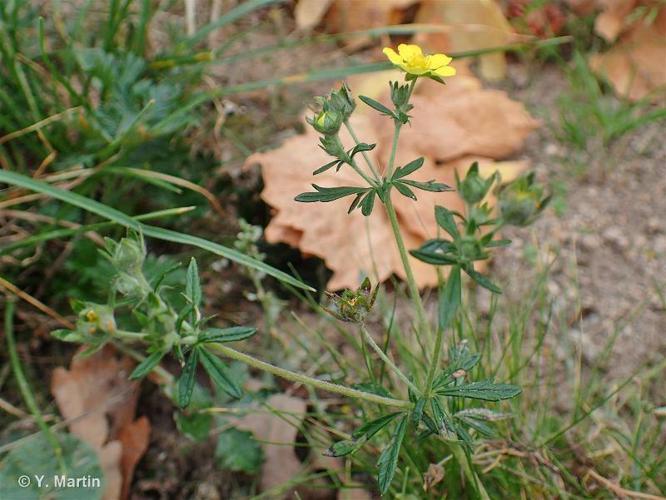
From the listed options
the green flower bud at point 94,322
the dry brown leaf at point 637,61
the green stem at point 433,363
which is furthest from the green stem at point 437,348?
the dry brown leaf at point 637,61

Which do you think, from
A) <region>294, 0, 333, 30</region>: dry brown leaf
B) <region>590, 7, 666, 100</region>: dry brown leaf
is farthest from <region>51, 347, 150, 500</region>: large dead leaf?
<region>590, 7, 666, 100</region>: dry brown leaf

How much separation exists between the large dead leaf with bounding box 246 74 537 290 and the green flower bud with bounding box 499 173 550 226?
284 mm

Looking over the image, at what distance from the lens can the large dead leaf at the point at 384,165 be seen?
1358 mm

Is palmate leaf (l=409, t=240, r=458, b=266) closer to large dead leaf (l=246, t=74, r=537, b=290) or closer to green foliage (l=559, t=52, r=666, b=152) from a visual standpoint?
large dead leaf (l=246, t=74, r=537, b=290)

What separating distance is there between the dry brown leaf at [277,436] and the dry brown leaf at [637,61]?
3.55 feet

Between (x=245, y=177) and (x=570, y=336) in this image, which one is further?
(x=245, y=177)

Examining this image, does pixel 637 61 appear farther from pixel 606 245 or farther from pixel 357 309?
pixel 357 309

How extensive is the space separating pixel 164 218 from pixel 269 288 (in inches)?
9.3

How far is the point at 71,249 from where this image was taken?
1.31m

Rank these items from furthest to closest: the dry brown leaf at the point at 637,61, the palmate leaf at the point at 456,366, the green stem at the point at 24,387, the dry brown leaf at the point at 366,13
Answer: the dry brown leaf at the point at 366,13 < the dry brown leaf at the point at 637,61 < the green stem at the point at 24,387 < the palmate leaf at the point at 456,366

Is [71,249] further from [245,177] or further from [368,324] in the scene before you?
[368,324]

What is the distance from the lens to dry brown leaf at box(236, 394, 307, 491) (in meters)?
1.17

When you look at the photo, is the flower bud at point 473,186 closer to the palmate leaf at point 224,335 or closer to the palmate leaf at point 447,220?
the palmate leaf at point 447,220

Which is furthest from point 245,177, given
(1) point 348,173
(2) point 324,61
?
(2) point 324,61
